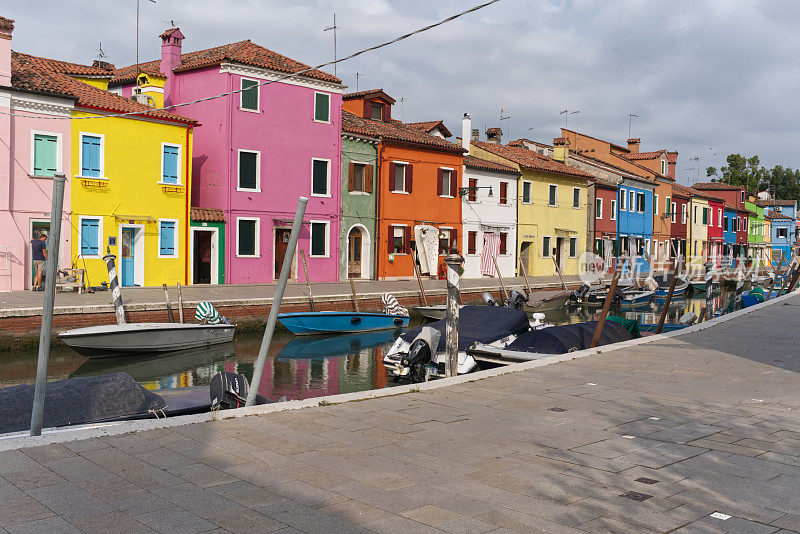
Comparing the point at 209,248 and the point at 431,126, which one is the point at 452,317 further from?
the point at 431,126

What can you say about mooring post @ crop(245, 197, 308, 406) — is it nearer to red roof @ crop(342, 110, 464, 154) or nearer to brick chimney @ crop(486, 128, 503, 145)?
red roof @ crop(342, 110, 464, 154)

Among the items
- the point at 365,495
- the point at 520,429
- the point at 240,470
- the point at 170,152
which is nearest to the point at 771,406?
the point at 520,429

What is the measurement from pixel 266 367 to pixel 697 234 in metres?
53.8

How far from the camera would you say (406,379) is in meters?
14.7

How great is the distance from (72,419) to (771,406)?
770 cm

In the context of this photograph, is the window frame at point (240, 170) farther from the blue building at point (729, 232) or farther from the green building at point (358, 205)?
the blue building at point (729, 232)

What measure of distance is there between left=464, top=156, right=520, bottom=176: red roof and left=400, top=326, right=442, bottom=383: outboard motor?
23918 millimetres

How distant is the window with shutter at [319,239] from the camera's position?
98.7 ft


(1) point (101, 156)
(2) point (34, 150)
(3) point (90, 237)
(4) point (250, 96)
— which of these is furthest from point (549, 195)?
(2) point (34, 150)

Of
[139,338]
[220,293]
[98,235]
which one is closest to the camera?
[139,338]

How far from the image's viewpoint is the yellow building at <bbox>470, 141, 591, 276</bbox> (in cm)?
4059

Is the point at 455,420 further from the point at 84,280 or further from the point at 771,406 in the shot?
the point at 84,280

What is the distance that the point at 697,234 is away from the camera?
62.0 metres

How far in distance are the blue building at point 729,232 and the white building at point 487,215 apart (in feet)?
118
